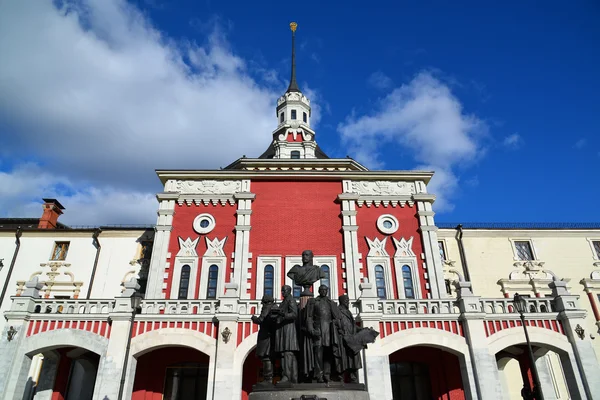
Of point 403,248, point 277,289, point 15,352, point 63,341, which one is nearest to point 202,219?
point 277,289

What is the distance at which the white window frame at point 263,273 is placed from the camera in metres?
22.0

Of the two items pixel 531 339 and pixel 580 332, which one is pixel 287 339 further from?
pixel 580 332

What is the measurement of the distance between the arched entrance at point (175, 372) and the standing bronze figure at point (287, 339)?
12.2 m

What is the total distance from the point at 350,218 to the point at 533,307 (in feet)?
32.8

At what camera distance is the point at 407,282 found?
2284cm

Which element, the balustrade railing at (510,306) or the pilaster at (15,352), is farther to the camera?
the balustrade railing at (510,306)

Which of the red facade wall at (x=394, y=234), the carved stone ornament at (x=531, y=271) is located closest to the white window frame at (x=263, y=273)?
the red facade wall at (x=394, y=234)

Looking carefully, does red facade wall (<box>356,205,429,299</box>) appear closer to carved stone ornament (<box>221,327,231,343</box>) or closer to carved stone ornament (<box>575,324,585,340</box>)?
carved stone ornament (<box>575,324,585,340</box>)

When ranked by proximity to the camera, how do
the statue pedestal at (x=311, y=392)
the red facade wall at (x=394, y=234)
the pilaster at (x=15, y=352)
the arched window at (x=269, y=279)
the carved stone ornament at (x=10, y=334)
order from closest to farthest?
the statue pedestal at (x=311, y=392)
the pilaster at (x=15, y=352)
the carved stone ornament at (x=10, y=334)
the arched window at (x=269, y=279)
the red facade wall at (x=394, y=234)

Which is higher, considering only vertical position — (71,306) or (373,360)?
(71,306)

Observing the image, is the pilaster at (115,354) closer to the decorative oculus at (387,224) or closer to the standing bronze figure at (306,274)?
the standing bronze figure at (306,274)

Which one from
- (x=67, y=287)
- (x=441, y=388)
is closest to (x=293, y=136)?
(x=67, y=287)

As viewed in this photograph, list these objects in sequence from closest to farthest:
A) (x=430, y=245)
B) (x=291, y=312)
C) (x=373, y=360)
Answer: (x=291, y=312), (x=373, y=360), (x=430, y=245)

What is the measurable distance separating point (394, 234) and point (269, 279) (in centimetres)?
753
